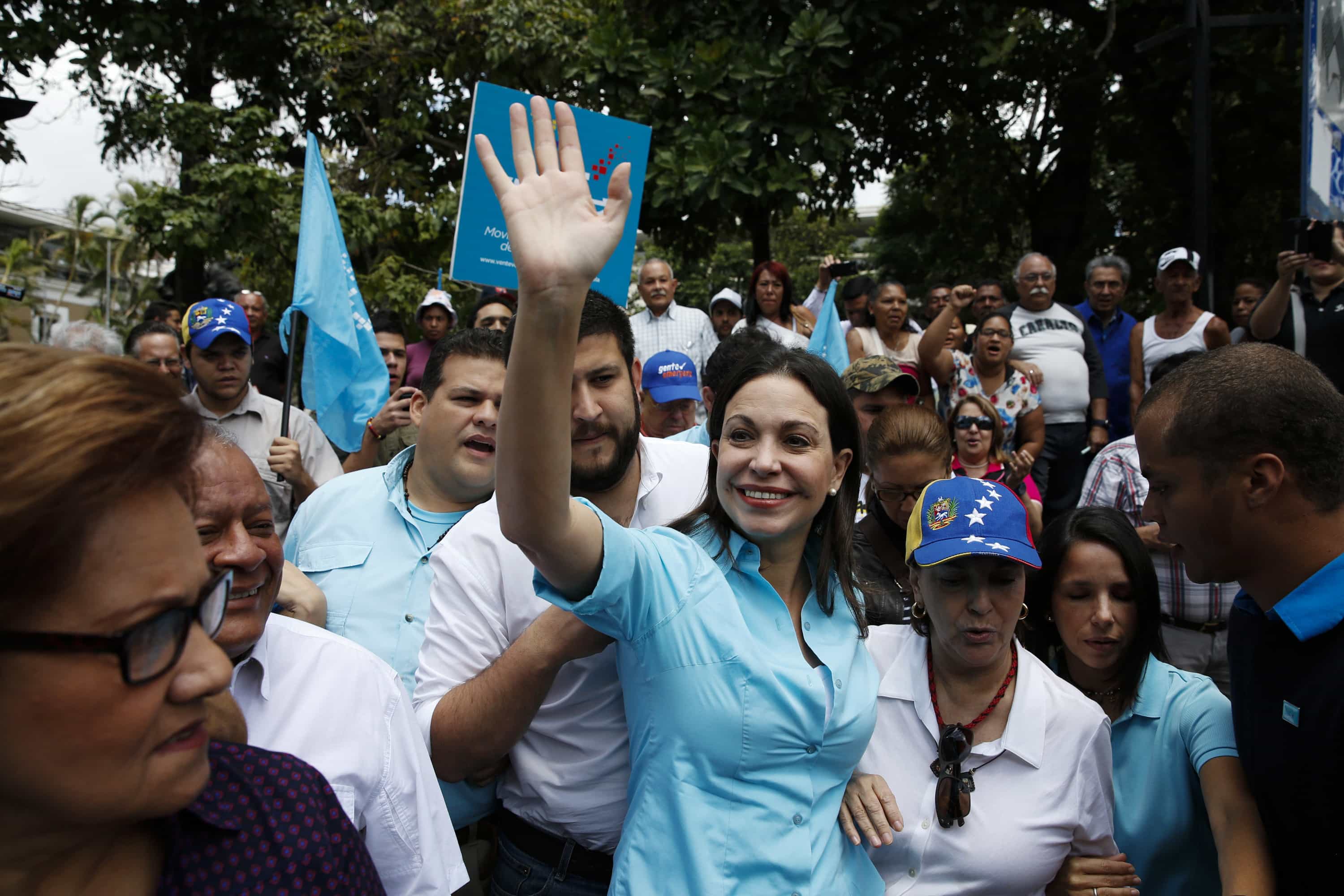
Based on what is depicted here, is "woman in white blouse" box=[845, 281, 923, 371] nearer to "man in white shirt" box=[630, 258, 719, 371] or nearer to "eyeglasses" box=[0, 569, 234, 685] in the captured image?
"man in white shirt" box=[630, 258, 719, 371]

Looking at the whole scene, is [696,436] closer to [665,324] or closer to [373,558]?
[373,558]

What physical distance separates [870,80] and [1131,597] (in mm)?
9037

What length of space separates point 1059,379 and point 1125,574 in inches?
150

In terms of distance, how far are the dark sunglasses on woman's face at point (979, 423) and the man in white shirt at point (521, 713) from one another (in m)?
3.19

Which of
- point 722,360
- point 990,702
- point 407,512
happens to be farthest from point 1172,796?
point 722,360

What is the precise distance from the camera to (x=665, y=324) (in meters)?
7.64

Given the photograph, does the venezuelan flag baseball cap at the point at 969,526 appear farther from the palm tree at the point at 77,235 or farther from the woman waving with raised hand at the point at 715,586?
the palm tree at the point at 77,235

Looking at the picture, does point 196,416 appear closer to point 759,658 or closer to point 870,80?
point 759,658

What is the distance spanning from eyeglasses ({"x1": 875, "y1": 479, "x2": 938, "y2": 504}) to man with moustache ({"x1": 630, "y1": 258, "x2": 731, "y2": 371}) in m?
3.91

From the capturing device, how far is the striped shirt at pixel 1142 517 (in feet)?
12.6

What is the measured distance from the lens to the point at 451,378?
10.6 ft

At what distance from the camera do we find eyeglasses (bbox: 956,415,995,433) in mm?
4902

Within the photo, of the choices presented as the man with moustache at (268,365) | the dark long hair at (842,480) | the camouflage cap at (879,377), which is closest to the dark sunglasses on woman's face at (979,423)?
the camouflage cap at (879,377)

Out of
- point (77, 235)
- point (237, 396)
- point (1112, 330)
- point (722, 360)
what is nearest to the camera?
point (722, 360)
